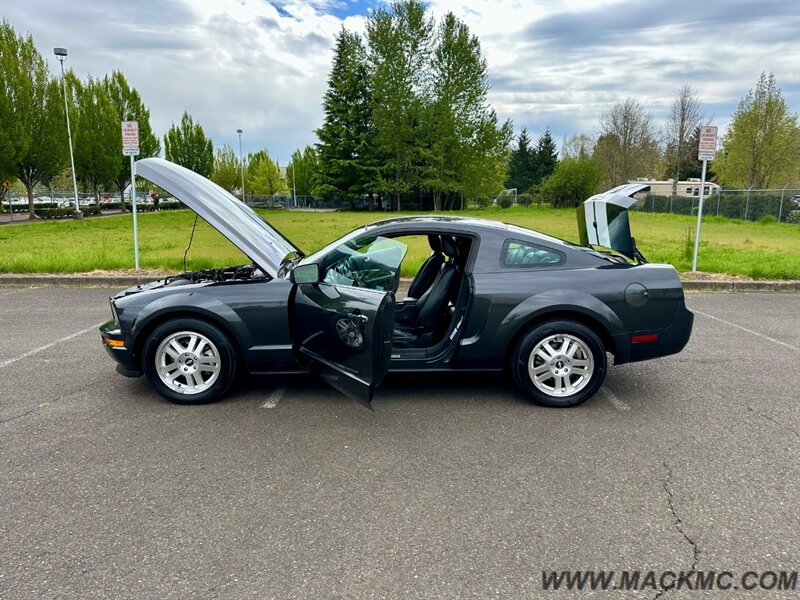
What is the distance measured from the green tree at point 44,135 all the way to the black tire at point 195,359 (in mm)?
33938

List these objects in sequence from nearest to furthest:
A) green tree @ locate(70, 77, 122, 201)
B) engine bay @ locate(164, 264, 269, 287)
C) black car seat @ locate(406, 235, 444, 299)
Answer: engine bay @ locate(164, 264, 269, 287)
black car seat @ locate(406, 235, 444, 299)
green tree @ locate(70, 77, 122, 201)

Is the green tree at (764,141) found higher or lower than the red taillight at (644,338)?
higher

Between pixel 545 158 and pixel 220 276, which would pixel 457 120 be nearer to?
pixel 545 158

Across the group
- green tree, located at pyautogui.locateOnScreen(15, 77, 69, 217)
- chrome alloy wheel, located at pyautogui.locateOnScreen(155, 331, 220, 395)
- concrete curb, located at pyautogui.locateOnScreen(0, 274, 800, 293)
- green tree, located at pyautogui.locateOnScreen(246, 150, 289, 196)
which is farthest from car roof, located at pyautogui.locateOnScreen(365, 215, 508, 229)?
green tree, located at pyautogui.locateOnScreen(246, 150, 289, 196)

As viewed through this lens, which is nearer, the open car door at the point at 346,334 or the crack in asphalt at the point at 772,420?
the open car door at the point at 346,334

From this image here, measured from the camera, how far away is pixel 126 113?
45688 mm

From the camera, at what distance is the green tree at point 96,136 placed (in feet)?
130

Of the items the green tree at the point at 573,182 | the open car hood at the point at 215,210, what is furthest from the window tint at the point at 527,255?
the green tree at the point at 573,182

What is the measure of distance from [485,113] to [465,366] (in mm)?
45929

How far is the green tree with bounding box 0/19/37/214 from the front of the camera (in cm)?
2892

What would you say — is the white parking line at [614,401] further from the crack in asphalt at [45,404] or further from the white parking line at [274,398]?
the crack in asphalt at [45,404]

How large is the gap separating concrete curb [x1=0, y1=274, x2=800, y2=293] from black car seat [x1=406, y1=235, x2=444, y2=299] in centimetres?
455

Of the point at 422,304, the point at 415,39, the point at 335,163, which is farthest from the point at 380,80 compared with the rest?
the point at 422,304

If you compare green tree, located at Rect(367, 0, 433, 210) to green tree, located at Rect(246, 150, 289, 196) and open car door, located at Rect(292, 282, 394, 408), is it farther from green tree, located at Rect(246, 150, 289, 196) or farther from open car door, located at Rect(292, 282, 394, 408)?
open car door, located at Rect(292, 282, 394, 408)
